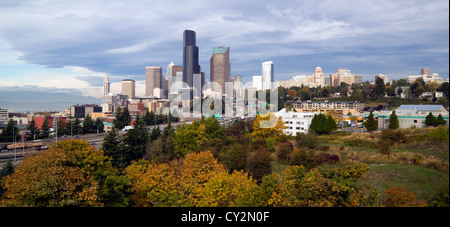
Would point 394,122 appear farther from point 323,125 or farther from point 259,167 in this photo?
point 259,167

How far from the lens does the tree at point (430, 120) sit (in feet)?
43.3

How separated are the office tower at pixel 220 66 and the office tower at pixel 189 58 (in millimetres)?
9686

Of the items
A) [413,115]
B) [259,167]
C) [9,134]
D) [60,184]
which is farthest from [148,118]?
[60,184]

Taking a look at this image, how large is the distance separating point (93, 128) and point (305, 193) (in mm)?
24058

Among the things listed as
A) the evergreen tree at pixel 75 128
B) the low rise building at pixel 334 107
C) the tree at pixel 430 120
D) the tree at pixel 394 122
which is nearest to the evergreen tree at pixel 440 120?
the tree at pixel 430 120

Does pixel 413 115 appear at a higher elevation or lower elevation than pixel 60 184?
higher

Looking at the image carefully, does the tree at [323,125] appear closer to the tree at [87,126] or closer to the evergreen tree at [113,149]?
the evergreen tree at [113,149]

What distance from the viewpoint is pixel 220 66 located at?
2680 inches

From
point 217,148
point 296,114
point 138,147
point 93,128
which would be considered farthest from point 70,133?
point 296,114

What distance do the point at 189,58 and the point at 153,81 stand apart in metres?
12.5

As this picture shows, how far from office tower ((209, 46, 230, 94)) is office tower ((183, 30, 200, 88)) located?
9686 mm

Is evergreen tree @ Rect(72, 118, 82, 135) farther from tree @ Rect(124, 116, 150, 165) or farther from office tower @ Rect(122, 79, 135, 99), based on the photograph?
office tower @ Rect(122, 79, 135, 99)

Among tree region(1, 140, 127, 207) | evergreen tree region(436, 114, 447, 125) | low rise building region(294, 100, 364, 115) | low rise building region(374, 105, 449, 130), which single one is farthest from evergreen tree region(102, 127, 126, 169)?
low rise building region(294, 100, 364, 115)
